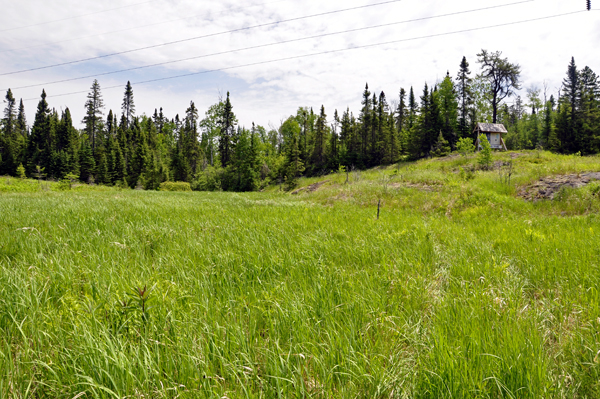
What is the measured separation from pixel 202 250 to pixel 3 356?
2542mm

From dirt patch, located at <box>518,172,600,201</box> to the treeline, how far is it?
96.0ft

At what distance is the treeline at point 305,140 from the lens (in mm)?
45156

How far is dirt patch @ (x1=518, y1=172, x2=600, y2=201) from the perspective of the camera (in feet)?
35.5

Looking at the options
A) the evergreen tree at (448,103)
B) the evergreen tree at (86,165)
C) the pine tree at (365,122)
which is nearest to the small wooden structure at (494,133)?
the evergreen tree at (448,103)

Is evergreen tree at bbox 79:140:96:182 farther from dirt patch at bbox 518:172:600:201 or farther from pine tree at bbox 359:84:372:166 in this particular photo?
dirt patch at bbox 518:172:600:201

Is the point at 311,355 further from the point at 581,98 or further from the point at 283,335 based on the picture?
the point at 581,98

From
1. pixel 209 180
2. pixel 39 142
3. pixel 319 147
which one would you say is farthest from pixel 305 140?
pixel 39 142

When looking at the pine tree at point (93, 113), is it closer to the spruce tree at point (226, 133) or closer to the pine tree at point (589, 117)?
the spruce tree at point (226, 133)

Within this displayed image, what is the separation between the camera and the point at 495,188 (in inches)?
517

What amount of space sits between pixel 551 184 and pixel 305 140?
60415mm

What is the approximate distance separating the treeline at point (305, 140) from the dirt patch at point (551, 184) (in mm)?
29250

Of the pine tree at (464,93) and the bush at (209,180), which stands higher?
the pine tree at (464,93)

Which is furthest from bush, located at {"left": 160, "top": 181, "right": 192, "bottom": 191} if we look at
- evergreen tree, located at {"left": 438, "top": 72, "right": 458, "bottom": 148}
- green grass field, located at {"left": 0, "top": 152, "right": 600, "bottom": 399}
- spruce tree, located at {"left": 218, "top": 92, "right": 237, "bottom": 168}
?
evergreen tree, located at {"left": 438, "top": 72, "right": 458, "bottom": 148}

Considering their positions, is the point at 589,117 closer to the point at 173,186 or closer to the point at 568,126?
the point at 568,126
